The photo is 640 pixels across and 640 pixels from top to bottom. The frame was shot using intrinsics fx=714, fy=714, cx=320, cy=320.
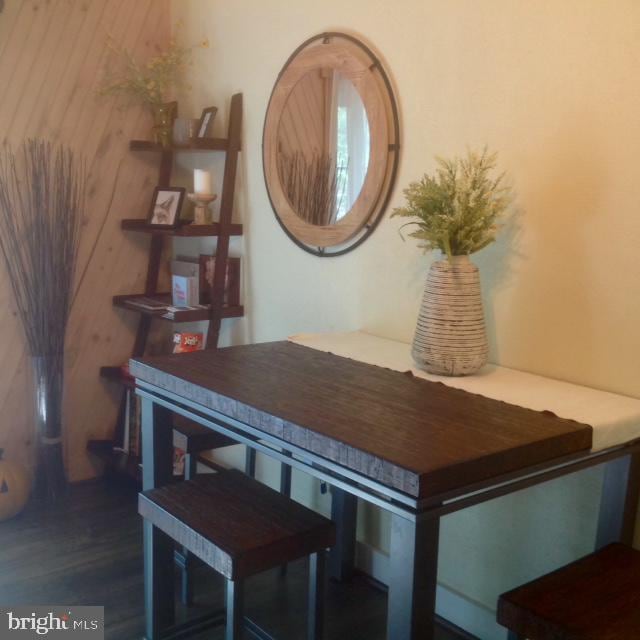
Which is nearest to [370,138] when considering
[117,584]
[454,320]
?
[454,320]

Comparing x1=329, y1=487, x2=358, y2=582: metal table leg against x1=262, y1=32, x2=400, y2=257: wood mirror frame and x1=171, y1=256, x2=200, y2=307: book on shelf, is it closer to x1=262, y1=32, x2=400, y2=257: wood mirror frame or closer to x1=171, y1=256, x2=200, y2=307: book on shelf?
x1=262, y1=32, x2=400, y2=257: wood mirror frame

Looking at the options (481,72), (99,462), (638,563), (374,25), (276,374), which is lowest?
(99,462)

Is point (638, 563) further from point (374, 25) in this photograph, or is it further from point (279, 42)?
point (279, 42)

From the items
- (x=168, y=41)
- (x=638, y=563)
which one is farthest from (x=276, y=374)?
(x=168, y=41)

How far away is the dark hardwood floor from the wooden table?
33 cm

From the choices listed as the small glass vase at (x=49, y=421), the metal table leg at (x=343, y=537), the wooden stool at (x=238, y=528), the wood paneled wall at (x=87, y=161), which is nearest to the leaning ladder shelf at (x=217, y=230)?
the wood paneled wall at (x=87, y=161)

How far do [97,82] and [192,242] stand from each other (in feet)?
2.56

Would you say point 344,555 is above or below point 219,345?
below

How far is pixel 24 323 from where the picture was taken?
115 inches

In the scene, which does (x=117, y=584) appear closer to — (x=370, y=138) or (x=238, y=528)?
(x=238, y=528)

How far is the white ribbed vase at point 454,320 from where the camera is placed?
1742 mm

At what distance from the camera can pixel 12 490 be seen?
2795 millimetres

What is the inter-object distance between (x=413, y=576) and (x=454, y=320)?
0.72 metres

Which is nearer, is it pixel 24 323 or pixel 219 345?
pixel 24 323
